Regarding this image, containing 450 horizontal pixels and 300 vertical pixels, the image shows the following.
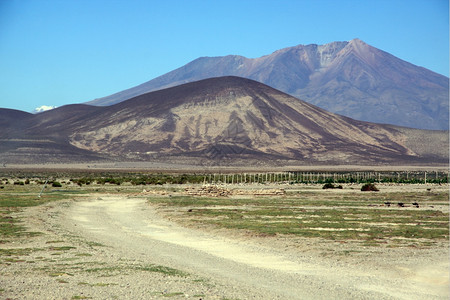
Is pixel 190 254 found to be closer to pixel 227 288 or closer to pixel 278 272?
pixel 278 272

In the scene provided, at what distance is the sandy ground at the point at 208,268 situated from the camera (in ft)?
43.4

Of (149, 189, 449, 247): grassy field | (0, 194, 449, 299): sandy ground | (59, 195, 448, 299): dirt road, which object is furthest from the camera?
(149, 189, 449, 247): grassy field

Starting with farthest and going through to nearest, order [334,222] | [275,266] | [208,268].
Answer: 1. [334,222]
2. [275,266]
3. [208,268]

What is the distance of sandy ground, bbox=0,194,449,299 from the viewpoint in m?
13.2

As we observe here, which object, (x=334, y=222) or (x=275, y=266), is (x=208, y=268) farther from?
(x=334, y=222)

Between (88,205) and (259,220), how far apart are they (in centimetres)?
1561

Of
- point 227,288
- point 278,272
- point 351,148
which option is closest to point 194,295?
point 227,288

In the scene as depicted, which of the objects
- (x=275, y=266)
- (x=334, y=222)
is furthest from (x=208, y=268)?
(x=334, y=222)

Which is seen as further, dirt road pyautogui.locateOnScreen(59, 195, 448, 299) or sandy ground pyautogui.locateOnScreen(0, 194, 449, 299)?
dirt road pyautogui.locateOnScreen(59, 195, 448, 299)

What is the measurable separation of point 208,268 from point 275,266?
206 cm

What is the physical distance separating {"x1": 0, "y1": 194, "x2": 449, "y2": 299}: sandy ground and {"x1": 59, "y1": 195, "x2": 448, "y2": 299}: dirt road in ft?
0.09

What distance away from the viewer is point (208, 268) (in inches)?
646

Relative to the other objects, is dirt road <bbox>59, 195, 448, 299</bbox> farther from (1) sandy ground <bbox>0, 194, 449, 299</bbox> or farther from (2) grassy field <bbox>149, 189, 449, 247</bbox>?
(2) grassy field <bbox>149, 189, 449, 247</bbox>

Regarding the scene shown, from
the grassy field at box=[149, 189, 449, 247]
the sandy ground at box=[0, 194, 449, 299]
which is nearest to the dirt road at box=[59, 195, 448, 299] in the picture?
the sandy ground at box=[0, 194, 449, 299]
